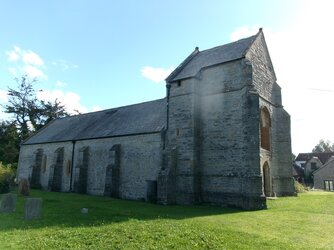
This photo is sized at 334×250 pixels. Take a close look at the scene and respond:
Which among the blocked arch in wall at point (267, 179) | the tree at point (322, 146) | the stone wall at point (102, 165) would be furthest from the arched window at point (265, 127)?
the tree at point (322, 146)

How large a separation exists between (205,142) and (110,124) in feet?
38.8

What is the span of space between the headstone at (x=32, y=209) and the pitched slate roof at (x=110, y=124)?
38.2 feet

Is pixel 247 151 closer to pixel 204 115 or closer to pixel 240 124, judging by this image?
pixel 240 124

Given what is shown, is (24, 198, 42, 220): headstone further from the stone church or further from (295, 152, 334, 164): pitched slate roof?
(295, 152, 334, 164): pitched slate roof

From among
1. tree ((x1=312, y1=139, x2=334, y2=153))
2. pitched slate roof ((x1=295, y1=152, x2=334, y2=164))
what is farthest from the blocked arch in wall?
tree ((x1=312, y1=139, x2=334, y2=153))

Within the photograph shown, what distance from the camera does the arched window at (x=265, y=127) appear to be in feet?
73.3

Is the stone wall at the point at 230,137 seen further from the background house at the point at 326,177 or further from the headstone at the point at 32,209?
the background house at the point at 326,177

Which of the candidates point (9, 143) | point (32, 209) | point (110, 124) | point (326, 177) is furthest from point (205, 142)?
point (326, 177)

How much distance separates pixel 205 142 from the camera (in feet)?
69.2

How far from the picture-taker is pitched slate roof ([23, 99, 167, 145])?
25.0m

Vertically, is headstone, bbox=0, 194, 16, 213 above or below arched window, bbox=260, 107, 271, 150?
below

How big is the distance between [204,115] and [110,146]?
946 centimetres

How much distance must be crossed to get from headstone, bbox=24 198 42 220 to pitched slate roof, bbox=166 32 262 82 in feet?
44.5

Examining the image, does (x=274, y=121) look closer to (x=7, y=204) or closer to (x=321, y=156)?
(x=7, y=204)
